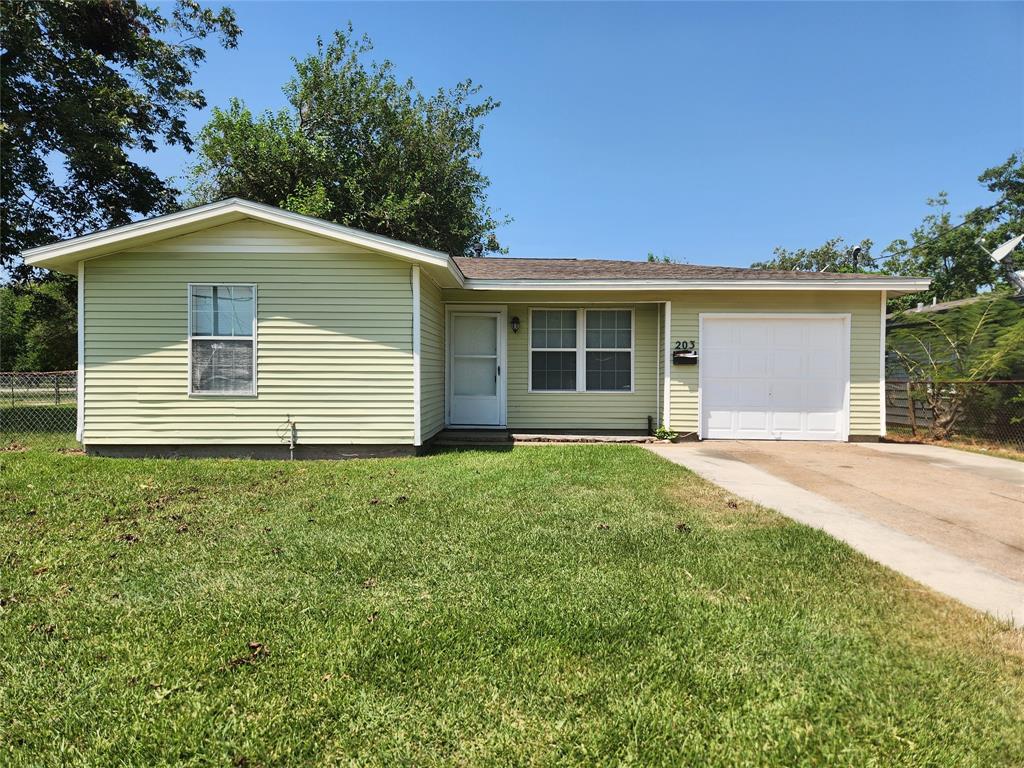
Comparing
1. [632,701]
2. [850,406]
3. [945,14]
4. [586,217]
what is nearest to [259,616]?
A: [632,701]

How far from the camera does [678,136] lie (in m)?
16.4

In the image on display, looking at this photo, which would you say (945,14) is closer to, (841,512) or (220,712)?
(841,512)

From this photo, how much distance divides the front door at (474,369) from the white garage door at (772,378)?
11.7 ft

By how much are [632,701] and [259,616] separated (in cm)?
185

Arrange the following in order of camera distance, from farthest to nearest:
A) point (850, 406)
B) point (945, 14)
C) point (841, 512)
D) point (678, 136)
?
point (678, 136) < point (945, 14) < point (850, 406) < point (841, 512)

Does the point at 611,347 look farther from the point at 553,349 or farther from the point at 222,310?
the point at 222,310

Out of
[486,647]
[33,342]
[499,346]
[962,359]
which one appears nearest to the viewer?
[486,647]

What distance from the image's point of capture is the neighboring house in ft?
23.1

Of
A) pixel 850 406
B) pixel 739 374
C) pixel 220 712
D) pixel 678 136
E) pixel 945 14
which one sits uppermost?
pixel 678 136

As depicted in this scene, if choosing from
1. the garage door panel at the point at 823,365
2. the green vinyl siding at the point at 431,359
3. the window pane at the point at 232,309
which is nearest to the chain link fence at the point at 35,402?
the window pane at the point at 232,309

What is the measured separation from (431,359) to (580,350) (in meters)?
2.71

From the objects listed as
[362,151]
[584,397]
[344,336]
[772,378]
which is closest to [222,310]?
[344,336]

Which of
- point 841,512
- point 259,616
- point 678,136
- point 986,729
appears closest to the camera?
point 986,729

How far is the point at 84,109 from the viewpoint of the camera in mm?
12078
